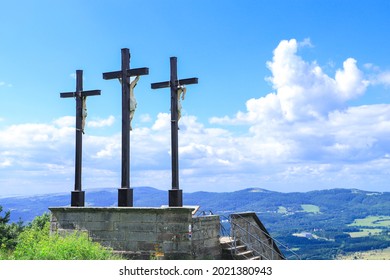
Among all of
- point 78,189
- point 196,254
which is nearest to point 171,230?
point 196,254

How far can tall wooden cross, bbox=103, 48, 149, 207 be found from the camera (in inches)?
666

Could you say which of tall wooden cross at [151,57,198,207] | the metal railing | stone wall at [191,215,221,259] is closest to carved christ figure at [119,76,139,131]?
tall wooden cross at [151,57,198,207]

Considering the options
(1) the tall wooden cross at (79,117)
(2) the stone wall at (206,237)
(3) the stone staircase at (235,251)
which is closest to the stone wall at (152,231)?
(2) the stone wall at (206,237)

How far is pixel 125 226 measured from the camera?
1584cm

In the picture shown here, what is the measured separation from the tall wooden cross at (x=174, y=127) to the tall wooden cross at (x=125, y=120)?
2.96 ft

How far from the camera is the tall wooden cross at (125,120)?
55.5ft

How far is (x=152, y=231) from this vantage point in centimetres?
1532

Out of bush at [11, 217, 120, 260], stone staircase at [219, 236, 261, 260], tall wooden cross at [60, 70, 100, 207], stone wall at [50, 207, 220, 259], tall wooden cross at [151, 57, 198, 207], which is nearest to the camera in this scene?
bush at [11, 217, 120, 260]

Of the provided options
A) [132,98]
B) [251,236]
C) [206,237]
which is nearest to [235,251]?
[206,237]

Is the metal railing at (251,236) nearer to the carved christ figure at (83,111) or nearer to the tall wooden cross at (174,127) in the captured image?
the tall wooden cross at (174,127)

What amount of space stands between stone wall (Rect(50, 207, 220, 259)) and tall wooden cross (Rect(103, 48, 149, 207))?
3.08 ft

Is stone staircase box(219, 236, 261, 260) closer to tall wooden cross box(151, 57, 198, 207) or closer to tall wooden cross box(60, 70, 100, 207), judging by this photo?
tall wooden cross box(151, 57, 198, 207)

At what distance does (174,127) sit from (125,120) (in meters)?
1.86

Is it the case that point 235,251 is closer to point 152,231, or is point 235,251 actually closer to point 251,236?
point 251,236
